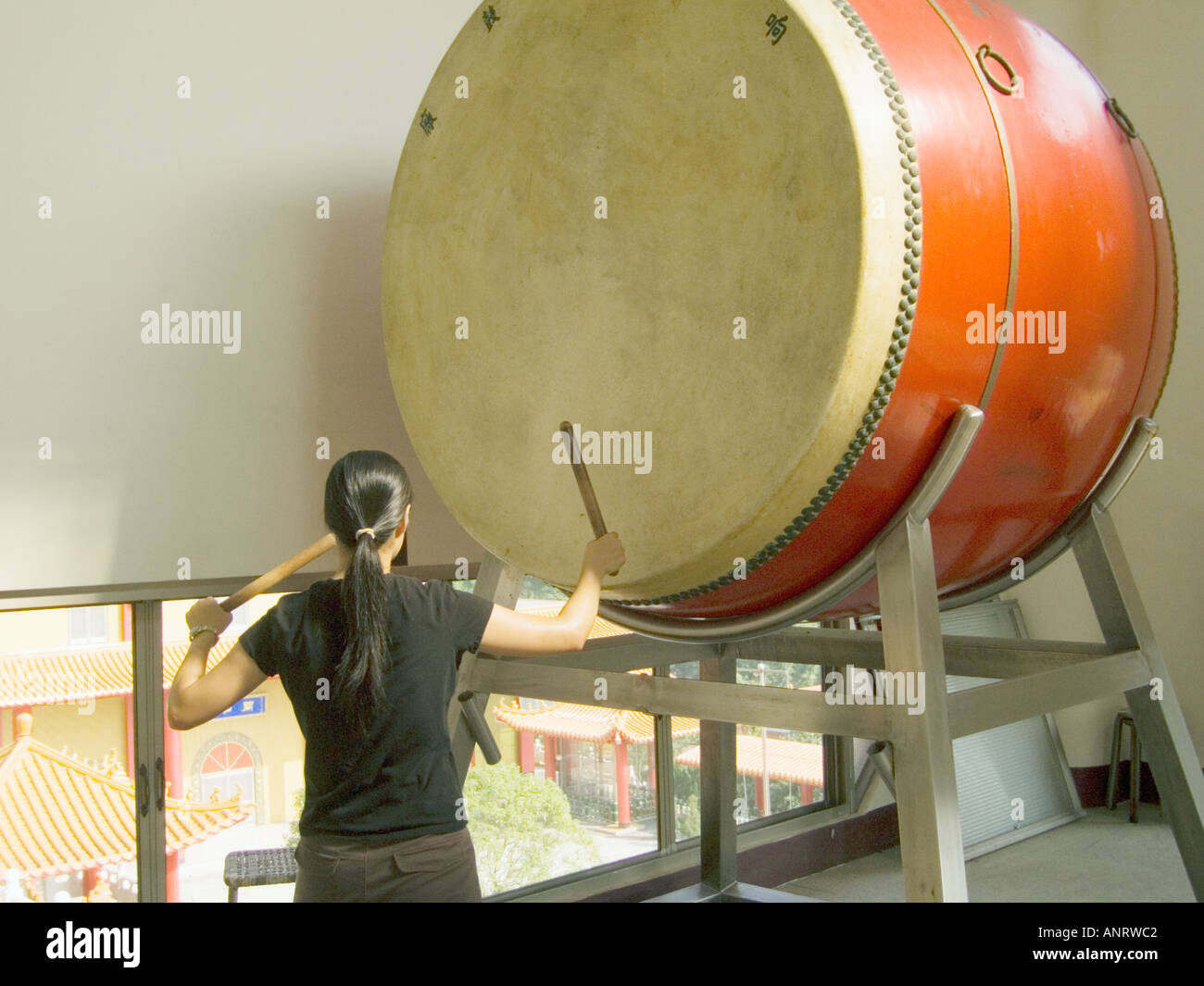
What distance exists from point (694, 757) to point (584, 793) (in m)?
0.38

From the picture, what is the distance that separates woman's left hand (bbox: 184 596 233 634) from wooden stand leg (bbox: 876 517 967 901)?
88 centimetres

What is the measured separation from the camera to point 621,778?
9.28 ft

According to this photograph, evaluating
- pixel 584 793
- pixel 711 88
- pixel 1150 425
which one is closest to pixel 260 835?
pixel 584 793

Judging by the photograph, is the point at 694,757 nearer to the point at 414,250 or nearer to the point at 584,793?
the point at 584,793

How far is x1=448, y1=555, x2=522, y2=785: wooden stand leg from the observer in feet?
6.45

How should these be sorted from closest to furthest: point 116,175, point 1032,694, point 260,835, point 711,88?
point 711,88, point 1032,694, point 116,175, point 260,835

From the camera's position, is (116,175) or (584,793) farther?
(584,793)

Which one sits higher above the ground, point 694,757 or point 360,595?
point 360,595

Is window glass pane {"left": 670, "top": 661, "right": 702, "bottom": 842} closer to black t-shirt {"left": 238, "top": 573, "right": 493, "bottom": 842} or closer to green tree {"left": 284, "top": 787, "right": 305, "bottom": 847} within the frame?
green tree {"left": 284, "top": 787, "right": 305, "bottom": 847}

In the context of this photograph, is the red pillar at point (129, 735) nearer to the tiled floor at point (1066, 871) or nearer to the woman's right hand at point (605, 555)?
the woman's right hand at point (605, 555)

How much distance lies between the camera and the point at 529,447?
1.79 meters

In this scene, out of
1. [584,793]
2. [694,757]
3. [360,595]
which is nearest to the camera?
[360,595]

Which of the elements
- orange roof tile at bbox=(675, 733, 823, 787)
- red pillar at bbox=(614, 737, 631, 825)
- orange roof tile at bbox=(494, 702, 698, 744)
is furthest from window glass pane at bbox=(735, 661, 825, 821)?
red pillar at bbox=(614, 737, 631, 825)

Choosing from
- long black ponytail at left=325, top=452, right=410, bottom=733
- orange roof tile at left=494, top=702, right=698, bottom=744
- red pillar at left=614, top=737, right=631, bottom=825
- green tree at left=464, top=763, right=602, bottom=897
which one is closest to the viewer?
long black ponytail at left=325, top=452, right=410, bottom=733
